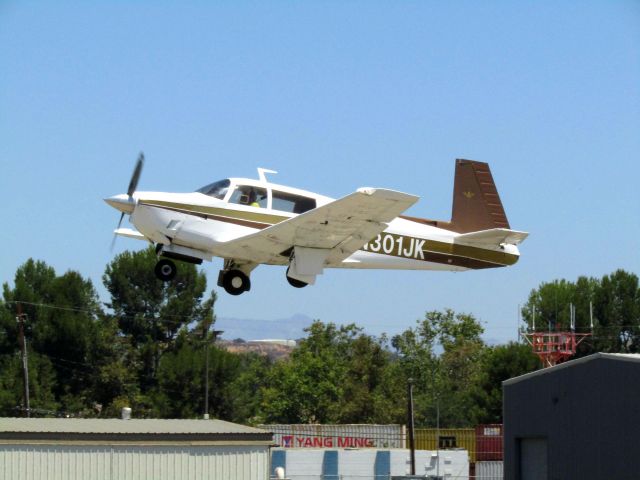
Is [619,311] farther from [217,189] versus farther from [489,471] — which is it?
[217,189]

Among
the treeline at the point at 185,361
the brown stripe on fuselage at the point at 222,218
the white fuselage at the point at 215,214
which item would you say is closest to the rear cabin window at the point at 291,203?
the white fuselage at the point at 215,214

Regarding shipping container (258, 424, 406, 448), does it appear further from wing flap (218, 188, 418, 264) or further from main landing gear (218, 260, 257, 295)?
wing flap (218, 188, 418, 264)

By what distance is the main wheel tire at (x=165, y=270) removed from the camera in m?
26.0

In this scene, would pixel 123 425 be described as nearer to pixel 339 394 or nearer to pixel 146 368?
pixel 146 368

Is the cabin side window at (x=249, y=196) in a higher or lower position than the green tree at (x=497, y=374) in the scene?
higher

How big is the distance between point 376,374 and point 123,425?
62.5m

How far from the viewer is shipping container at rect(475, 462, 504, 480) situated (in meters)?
52.6

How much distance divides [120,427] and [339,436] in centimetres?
3673

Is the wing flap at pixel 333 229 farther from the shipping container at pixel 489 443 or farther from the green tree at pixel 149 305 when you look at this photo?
the green tree at pixel 149 305

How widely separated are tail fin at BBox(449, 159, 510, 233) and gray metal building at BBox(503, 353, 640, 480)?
4466 millimetres

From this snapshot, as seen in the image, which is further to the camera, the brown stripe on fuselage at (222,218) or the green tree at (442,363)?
the green tree at (442,363)

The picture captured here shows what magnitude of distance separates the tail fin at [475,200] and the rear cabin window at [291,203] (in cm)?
438

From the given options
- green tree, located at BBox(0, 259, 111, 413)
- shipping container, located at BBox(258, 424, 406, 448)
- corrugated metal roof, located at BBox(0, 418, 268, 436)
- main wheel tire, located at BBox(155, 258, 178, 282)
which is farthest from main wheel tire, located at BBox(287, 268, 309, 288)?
green tree, located at BBox(0, 259, 111, 413)

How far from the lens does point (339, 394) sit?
87438 millimetres
